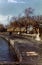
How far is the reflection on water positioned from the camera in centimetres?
318

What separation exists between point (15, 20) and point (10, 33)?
7.1 inches

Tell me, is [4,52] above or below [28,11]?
below

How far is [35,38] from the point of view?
3.34 m

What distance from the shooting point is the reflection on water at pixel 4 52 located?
3.18 metres

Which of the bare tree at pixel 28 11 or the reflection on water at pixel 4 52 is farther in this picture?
the bare tree at pixel 28 11

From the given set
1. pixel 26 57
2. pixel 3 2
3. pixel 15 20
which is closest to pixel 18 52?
pixel 26 57

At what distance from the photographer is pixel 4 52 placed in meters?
3.25

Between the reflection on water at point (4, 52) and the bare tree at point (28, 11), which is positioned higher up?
the bare tree at point (28, 11)

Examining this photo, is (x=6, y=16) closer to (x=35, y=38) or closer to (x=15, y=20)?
(x=15, y=20)

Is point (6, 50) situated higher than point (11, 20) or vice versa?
point (11, 20)

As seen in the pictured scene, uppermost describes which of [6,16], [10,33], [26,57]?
[6,16]

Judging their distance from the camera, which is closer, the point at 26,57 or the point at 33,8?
the point at 26,57

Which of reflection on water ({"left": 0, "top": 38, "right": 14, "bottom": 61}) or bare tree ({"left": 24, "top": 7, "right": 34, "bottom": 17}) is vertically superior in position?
bare tree ({"left": 24, "top": 7, "right": 34, "bottom": 17})

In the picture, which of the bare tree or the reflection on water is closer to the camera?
the reflection on water
